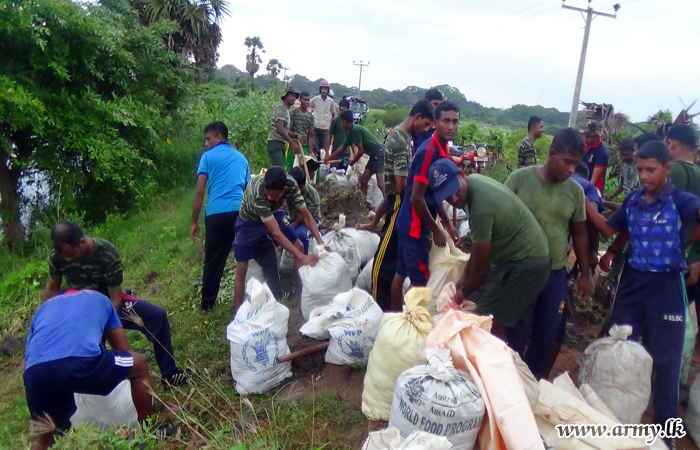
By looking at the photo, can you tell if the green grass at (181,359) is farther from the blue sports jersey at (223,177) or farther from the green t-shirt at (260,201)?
the green t-shirt at (260,201)

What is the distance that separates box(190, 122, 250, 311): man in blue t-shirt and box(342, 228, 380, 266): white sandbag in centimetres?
107

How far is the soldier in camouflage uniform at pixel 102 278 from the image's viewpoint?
3.19m

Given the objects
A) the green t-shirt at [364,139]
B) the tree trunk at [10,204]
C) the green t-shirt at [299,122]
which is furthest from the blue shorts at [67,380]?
the tree trunk at [10,204]

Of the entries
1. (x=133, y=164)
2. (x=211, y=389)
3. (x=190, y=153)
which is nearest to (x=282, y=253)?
(x=211, y=389)

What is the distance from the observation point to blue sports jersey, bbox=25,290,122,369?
270 cm

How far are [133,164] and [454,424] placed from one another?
8440mm

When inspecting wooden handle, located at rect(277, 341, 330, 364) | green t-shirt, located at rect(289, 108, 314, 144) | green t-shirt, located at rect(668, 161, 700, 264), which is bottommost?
wooden handle, located at rect(277, 341, 330, 364)

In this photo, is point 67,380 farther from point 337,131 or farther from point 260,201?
point 337,131

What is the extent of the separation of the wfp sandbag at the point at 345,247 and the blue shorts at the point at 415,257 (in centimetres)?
92

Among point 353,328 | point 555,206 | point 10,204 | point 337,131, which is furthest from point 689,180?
point 10,204

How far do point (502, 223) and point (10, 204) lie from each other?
8.15m

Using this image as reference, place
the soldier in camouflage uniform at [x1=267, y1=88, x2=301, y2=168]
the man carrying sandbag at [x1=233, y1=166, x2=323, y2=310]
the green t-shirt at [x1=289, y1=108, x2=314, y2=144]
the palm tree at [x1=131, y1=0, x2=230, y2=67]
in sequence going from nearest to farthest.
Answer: the man carrying sandbag at [x1=233, y1=166, x2=323, y2=310], the soldier in camouflage uniform at [x1=267, y1=88, x2=301, y2=168], the green t-shirt at [x1=289, y1=108, x2=314, y2=144], the palm tree at [x1=131, y1=0, x2=230, y2=67]

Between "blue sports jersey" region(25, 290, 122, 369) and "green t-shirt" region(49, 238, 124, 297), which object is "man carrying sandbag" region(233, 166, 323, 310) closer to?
"green t-shirt" region(49, 238, 124, 297)

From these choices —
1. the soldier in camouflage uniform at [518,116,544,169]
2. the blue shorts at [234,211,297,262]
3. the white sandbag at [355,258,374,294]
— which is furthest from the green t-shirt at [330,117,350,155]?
the white sandbag at [355,258,374,294]
